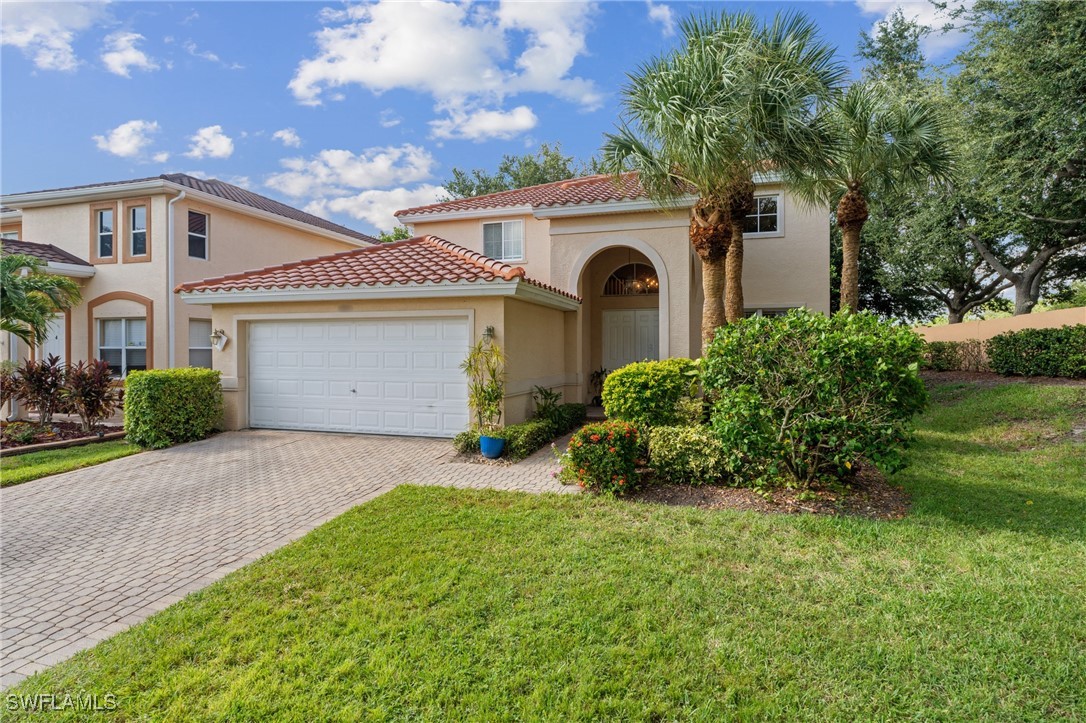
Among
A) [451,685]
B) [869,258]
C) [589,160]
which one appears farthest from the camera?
[589,160]

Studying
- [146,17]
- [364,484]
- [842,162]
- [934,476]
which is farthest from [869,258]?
[146,17]

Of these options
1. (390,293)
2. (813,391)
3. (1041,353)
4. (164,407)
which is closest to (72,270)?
(164,407)

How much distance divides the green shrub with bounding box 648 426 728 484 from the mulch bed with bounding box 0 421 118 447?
12.0 m

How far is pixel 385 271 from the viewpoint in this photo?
1138cm

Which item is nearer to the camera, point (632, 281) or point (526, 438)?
point (526, 438)

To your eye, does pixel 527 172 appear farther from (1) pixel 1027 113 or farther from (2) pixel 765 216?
(1) pixel 1027 113

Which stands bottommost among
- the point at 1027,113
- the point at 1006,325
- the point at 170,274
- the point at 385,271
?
the point at 1006,325

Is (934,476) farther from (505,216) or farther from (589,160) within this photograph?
(589,160)

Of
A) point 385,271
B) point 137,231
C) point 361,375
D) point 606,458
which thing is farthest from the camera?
point 137,231

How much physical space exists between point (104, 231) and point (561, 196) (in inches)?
546

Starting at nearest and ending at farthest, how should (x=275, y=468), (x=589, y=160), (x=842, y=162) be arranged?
1. (x=275, y=468)
2. (x=842, y=162)
3. (x=589, y=160)

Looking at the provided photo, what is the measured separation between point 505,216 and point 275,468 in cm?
963

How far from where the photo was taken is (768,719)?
2.99m

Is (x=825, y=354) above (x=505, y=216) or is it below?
below
